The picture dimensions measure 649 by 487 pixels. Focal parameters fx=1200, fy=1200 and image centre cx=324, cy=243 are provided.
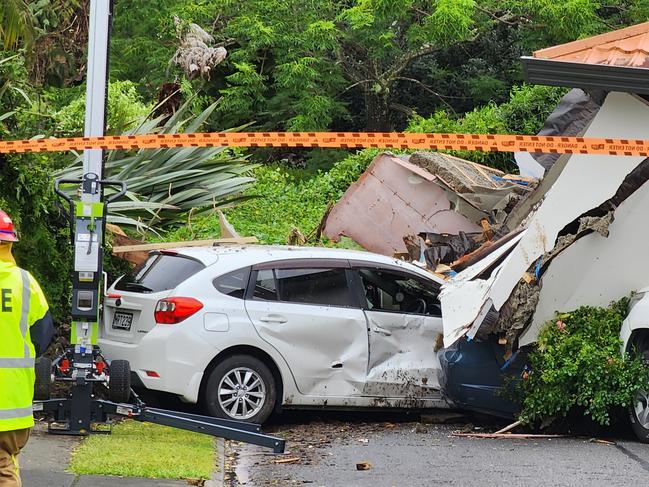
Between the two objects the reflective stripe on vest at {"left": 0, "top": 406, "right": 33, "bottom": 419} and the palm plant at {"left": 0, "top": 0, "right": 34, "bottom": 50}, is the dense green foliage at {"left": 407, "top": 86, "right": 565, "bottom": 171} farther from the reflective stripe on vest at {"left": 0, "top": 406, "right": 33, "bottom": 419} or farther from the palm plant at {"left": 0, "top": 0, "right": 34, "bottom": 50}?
the reflective stripe on vest at {"left": 0, "top": 406, "right": 33, "bottom": 419}

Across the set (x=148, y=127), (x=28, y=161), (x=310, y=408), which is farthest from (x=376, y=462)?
(x=148, y=127)

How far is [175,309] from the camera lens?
986cm

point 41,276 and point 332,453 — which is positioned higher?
point 41,276

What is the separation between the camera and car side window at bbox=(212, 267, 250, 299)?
10117 millimetres

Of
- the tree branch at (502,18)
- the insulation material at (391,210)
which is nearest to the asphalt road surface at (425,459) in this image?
the insulation material at (391,210)

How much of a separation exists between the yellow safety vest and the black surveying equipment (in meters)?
2.34

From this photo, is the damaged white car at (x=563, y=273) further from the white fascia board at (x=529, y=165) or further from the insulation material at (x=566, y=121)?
the white fascia board at (x=529, y=165)

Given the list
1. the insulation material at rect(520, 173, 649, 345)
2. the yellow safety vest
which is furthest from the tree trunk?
the yellow safety vest

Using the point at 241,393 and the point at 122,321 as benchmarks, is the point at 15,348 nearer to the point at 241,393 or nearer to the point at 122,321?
the point at 241,393

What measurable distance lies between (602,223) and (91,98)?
4277 millimetres

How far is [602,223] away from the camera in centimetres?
987

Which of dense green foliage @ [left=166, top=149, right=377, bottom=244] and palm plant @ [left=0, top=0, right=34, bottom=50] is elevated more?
palm plant @ [left=0, top=0, right=34, bottom=50]

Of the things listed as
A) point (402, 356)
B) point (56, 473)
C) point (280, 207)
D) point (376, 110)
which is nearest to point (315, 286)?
point (402, 356)

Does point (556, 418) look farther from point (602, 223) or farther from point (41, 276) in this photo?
point (41, 276)
